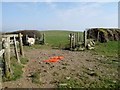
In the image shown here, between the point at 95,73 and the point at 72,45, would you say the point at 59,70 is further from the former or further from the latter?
the point at 72,45

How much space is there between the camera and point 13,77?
11195mm

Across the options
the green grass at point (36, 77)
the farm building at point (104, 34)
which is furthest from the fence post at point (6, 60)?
the farm building at point (104, 34)

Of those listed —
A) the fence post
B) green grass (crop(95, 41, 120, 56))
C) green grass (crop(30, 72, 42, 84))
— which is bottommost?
green grass (crop(30, 72, 42, 84))

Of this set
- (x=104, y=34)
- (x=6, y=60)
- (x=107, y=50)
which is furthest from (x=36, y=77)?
(x=104, y=34)

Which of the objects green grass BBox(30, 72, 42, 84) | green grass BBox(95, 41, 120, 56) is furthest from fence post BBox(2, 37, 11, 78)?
green grass BBox(95, 41, 120, 56)

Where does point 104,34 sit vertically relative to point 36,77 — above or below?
above

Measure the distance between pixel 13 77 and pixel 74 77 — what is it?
278cm

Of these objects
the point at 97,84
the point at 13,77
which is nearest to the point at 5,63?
the point at 13,77

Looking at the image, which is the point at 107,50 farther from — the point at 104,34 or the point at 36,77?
the point at 36,77

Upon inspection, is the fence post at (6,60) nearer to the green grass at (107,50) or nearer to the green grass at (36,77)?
the green grass at (36,77)

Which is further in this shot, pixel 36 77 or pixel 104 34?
pixel 104 34

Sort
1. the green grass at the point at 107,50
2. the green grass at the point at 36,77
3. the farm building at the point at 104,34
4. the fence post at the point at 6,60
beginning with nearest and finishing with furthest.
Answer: the green grass at the point at 36,77
the fence post at the point at 6,60
the green grass at the point at 107,50
the farm building at the point at 104,34

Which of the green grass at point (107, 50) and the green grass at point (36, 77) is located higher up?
the green grass at point (107, 50)

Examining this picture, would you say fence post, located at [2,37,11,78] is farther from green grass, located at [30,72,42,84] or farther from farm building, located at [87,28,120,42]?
farm building, located at [87,28,120,42]
